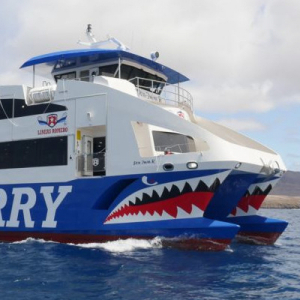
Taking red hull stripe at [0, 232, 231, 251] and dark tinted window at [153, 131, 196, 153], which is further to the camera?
dark tinted window at [153, 131, 196, 153]

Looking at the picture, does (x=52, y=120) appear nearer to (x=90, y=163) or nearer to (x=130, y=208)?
(x=90, y=163)

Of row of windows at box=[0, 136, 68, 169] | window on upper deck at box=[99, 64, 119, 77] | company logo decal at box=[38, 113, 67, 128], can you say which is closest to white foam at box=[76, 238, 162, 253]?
row of windows at box=[0, 136, 68, 169]

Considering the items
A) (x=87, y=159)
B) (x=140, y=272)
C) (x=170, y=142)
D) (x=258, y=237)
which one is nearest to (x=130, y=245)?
(x=140, y=272)

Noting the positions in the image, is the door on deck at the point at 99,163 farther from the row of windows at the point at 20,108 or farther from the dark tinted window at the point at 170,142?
the row of windows at the point at 20,108

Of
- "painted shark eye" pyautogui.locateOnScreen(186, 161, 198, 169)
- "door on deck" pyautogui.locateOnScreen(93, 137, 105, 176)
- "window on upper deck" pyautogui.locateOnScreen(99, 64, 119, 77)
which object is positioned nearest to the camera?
"painted shark eye" pyautogui.locateOnScreen(186, 161, 198, 169)

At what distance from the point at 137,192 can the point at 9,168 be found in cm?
452

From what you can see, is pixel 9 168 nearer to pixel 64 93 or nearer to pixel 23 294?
pixel 64 93

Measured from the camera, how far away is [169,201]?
11.3m

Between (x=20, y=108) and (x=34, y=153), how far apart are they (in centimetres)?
155

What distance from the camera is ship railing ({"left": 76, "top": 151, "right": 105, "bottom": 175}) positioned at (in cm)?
1245

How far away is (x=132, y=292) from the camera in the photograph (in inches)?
304

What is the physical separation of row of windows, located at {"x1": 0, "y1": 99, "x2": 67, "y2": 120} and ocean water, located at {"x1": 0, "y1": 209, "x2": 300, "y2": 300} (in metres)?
3.83

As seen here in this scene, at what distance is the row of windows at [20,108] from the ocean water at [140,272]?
3831 millimetres

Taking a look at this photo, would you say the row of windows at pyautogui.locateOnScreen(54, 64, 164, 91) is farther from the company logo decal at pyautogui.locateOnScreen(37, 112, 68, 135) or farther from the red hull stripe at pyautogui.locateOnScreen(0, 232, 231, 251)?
the red hull stripe at pyautogui.locateOnScreen(0, 232, 231, 251)
